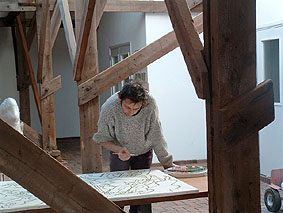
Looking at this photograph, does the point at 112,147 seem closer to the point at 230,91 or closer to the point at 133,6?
the point at 230,91

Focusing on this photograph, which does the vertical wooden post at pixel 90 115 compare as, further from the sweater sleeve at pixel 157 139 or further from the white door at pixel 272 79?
the white door at pixel 272 79

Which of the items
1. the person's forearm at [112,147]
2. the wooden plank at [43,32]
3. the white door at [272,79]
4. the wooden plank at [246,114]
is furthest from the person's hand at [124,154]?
the wooden plank at [43,32]

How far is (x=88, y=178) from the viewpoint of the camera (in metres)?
3.93

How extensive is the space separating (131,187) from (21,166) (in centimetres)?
156

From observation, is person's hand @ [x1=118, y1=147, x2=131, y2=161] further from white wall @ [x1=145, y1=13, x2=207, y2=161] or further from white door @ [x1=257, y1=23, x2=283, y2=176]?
white wall @ [x1=145, y1=13, x2=207, y2=161]

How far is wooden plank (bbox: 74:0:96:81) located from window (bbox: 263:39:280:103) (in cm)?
316

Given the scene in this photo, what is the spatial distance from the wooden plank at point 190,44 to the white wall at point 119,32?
20.4 feet

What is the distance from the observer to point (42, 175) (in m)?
2.06

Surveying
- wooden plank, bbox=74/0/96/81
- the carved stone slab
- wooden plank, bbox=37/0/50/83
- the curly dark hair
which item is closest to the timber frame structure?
the carved stone slab

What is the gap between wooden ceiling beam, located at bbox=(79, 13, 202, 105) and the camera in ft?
16.6

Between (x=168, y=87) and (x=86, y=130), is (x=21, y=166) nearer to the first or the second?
(x=86, y=130)

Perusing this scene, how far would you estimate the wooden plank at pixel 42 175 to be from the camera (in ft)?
6.61

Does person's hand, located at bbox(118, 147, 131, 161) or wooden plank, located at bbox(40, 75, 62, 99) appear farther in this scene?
wooden plank, located at bbox(40, 75, 62, 99)

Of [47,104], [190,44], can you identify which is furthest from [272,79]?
[190,44]
